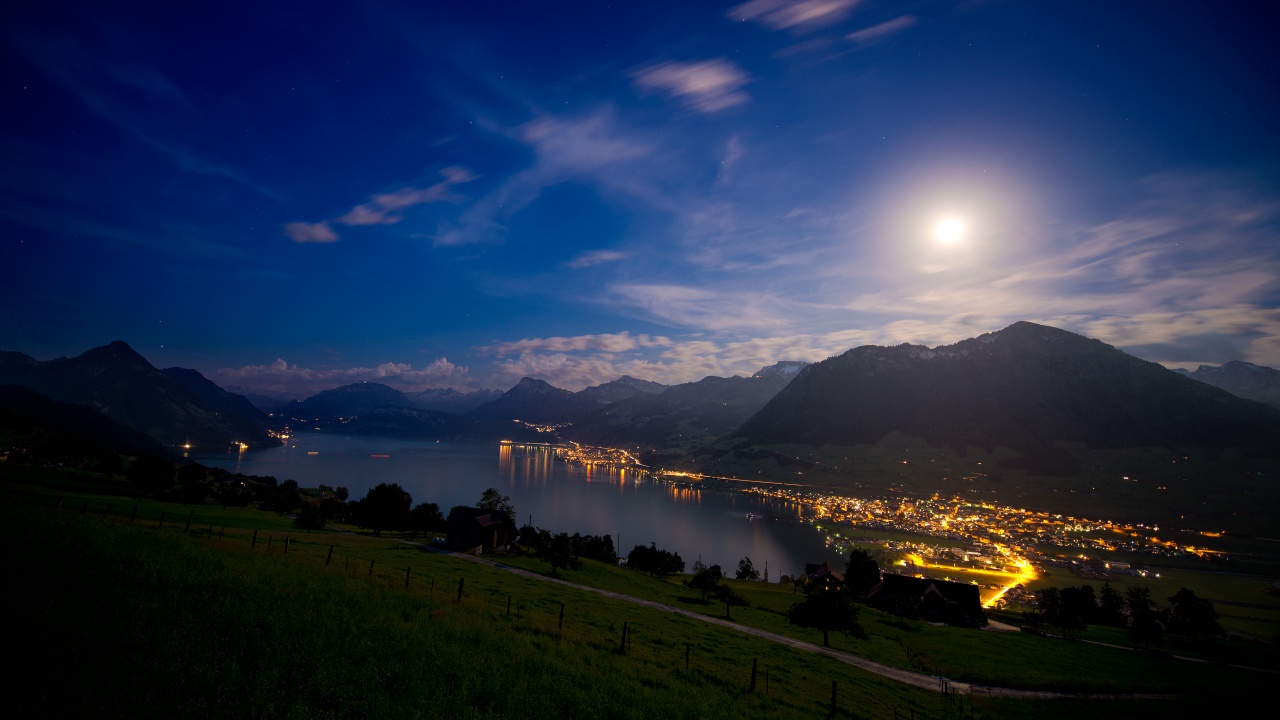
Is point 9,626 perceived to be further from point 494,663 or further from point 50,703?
point 494,663

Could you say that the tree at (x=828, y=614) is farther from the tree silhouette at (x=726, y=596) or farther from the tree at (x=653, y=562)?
the tree at (x=653, y=562)

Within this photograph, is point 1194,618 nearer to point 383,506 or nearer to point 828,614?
point 828,614

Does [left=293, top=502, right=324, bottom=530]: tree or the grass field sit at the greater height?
the grass field

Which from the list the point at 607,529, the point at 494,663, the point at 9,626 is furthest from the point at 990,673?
the point at 607,529

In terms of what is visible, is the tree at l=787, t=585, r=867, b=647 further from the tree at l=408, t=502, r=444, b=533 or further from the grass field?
the tree at l=408, t=502, r=444, b=533

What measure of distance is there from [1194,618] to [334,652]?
A: 110213mm

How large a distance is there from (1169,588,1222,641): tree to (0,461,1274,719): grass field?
59976mm

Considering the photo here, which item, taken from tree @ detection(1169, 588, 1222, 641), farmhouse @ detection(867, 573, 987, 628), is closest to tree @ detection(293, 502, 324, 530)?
farmhouse @ detection(867, 573, 987, 628)

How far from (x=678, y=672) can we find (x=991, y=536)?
196065 millimetres

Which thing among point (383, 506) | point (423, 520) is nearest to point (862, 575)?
point (423, 520)

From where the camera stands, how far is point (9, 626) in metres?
12.1

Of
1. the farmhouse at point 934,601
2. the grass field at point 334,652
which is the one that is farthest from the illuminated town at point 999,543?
the grass field at point 334,652

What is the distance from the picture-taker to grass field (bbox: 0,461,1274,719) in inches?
468

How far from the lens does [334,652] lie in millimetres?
14984
